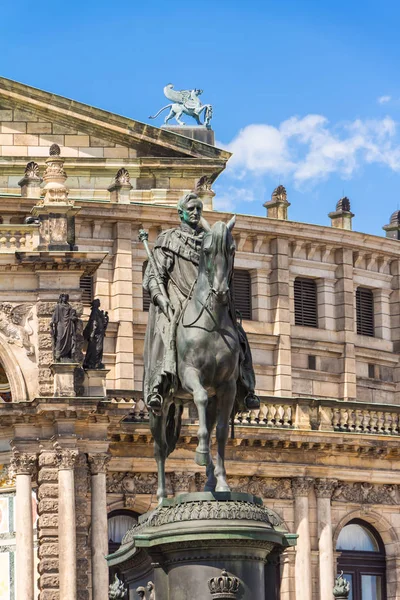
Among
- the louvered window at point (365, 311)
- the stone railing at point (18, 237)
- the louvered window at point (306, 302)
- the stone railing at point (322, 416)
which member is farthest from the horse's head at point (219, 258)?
the louvered window at point (365, 311)

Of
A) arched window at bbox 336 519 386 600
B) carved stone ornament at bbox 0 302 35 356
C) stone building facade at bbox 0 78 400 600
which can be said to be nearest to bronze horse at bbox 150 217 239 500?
stone building facade at bbox 0 78 400 600

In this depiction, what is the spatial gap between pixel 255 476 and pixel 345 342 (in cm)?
838

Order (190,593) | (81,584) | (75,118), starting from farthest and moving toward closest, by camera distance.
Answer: (75,118) → (81,584) → (190,593)

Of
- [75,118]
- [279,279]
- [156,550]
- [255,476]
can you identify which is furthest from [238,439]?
[156,550]

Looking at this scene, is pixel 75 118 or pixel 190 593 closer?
pixel 190 593

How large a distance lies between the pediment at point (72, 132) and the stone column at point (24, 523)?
16.2 meters

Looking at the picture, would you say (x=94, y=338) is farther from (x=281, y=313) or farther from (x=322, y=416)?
(x=281, y=313)

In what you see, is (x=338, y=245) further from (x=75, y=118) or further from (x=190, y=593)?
(x=190, y=593)

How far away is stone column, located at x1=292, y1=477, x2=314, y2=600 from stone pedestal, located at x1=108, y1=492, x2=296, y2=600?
128 feet

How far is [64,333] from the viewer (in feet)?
186

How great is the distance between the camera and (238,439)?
209 feet

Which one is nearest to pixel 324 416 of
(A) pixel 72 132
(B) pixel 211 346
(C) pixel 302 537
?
(C) pixel 302 537

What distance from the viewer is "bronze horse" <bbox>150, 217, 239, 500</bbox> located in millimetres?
25750

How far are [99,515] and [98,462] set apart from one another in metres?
1.49
